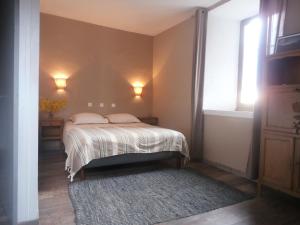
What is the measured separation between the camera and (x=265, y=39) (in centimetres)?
260

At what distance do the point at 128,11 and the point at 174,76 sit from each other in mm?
1460

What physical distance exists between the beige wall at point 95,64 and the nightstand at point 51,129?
41 cm

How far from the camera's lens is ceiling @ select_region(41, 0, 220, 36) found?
11.5 ft

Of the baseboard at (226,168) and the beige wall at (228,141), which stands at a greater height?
the beige wall at (228,141)

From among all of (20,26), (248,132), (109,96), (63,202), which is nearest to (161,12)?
(109,96)

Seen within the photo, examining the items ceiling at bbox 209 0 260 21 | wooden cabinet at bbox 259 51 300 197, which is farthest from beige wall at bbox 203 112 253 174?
ceiling at bbox 209 0 260 21

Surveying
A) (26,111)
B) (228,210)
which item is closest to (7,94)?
(26,111)

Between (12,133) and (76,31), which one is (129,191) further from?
(76,31)

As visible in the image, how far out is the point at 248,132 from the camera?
3016 mm

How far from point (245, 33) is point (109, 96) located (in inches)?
114

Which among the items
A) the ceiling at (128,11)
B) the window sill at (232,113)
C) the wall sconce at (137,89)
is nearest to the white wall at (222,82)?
the window sill at (232,113)

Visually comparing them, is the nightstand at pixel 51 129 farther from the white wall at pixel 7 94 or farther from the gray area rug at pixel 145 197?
the gray area rug at pixel 145 197

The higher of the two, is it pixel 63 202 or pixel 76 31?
pixel 76 31

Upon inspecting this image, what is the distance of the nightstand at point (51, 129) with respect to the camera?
3965mm
